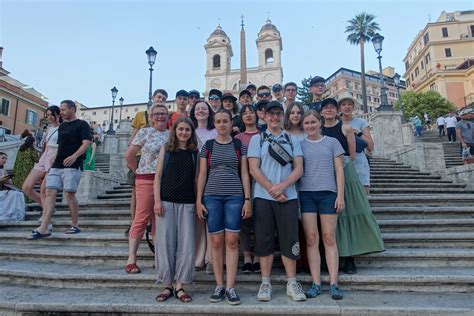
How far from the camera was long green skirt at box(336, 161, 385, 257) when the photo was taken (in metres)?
3.55

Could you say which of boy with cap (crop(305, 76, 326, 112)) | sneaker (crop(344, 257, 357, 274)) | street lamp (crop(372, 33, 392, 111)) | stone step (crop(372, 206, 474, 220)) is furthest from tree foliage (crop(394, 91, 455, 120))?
sneaker (crop(344, 257, 357, 274))

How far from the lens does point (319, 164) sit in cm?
339

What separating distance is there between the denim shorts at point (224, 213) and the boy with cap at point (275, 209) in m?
0.23

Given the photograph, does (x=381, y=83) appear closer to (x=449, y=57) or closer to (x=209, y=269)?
(x=209, y=269)

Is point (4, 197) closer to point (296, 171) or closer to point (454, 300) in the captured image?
point (296, 171)

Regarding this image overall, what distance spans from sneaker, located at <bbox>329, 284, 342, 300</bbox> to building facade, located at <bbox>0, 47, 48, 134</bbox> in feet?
114

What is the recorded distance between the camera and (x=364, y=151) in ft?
15.6

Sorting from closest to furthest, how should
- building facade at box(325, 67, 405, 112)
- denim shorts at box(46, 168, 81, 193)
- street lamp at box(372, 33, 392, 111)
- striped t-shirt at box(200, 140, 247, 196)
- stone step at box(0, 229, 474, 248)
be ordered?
striped t-shirt at box(200, 140, 247, 196)
stone step at box(0, 229, 474, 248)
denim shorts at box(46, 168, 81, 193)
street lamp at box(372, 33, 392, 111)
building facade at box(325, 67, 405, 112)

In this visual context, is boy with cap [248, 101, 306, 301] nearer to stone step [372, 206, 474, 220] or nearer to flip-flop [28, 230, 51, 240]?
stone step [372, 206, 474, 220]

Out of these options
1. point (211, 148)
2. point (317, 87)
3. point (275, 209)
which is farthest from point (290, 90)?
point (275, 209)

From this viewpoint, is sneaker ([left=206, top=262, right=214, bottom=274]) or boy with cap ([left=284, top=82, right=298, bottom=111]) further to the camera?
boy with cap ([left=284, top=82, right=298, bottom=111])

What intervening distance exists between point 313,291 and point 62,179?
4.13 meters

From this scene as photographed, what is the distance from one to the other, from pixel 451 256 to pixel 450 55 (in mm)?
55763

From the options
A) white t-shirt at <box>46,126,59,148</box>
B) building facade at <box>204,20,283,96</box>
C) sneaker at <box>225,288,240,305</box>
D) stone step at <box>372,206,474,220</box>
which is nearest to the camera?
sneaker at <box>225,288,240,305</box>
